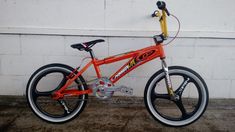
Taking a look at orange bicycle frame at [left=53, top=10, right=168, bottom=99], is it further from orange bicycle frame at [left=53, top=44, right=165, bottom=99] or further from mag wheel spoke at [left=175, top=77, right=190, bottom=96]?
mag wheel spoke at [left=175, top=77, right=190, bottom=96]

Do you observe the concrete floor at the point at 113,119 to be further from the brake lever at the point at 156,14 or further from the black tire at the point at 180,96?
the brake lever at the point at 156,14

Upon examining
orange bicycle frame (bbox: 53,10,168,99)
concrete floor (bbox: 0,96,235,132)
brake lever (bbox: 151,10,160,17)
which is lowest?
concrete floor (bbox: 0,96,235,132)

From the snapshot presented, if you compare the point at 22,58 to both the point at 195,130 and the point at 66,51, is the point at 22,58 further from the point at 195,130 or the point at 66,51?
the point at 195,130

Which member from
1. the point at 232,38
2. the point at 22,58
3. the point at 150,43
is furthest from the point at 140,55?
the point at 22,58

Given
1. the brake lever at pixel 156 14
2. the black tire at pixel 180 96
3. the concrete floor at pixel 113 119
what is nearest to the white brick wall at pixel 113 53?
the concrete floor at pixel 113 119

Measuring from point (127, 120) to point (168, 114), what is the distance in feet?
2.12

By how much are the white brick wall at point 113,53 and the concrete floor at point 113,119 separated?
28 centimetres

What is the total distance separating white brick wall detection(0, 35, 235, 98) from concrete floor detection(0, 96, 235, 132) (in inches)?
11.2

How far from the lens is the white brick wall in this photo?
3730mm

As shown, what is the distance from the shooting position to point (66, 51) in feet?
12.4

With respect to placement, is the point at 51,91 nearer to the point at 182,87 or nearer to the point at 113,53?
the point at 113,53

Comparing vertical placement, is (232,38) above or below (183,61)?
above

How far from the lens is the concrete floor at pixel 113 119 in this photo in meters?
3.25

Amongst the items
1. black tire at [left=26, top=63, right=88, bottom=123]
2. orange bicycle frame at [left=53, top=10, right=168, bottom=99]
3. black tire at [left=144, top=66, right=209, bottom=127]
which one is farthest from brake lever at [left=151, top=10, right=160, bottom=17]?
black tire at [left=26, top=63, right=88, bottom=123]
